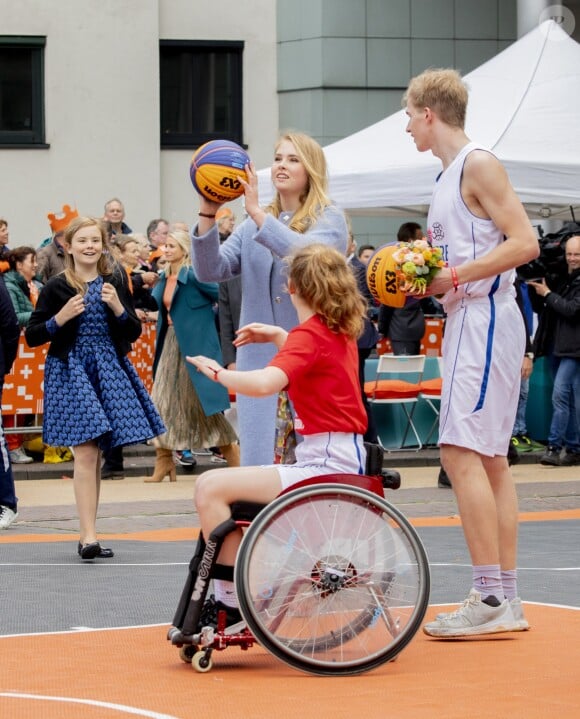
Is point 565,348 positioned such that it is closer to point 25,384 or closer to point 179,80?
point 25,384

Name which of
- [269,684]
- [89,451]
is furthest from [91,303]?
[269,684]

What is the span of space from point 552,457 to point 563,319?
1293 millimetres

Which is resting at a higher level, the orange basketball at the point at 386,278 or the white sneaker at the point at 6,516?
the orange basketball at the point at 386,278

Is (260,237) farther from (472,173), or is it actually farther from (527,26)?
(527,26)

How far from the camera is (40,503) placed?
12.9 meters

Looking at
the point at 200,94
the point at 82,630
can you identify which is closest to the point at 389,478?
the point at 82,630

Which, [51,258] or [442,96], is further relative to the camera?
[51,258]

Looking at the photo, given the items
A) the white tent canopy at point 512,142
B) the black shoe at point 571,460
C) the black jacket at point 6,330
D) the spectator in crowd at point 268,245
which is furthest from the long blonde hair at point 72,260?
the black shoe at point 571,460

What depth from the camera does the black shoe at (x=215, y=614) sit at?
19.7 ft

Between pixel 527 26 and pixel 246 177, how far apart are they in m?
15.6

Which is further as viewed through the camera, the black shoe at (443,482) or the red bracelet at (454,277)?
the black shoe at (443,482)

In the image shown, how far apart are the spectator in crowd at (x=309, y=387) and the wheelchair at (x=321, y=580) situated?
62 mm

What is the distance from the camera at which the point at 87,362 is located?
31.6 ft

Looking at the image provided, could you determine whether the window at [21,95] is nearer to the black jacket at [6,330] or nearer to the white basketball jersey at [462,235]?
the black jacket at [6,330]
